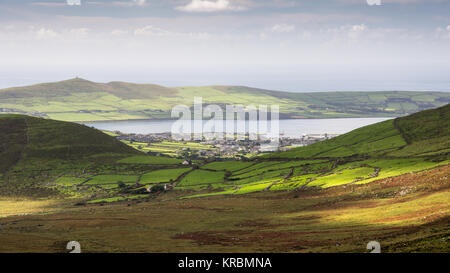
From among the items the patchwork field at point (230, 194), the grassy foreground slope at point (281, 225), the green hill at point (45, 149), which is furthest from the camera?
the green hill at point (45, 149)

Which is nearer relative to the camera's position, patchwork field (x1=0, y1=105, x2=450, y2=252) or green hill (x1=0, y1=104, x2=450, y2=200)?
patchwork field (x1=0, y1=105, x2=450, y2=252)

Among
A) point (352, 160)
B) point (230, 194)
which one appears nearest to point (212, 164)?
point (352, 160)

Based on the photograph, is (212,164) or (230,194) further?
(212,164)

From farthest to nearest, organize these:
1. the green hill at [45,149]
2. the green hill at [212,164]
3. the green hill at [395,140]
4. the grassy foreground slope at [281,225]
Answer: the green hill at [45,149], the green hill at [395,140], the green hill at [212,164], the grassy foreground slope at [281,225]

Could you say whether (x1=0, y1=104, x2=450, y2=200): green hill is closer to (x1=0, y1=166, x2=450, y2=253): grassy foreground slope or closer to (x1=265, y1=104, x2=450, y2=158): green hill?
(x1=265, y1=104, x2=450, y2=158): green hill

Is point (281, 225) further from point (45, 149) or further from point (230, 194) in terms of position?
point (45, 149)

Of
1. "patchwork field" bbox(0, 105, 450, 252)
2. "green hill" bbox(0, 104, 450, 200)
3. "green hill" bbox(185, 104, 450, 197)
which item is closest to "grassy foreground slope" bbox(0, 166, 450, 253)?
"patchwork field" bbox(0, 105, 450, 252)

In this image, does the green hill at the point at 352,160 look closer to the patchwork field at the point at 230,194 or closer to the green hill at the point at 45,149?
the patchwork field at the point at 230,194

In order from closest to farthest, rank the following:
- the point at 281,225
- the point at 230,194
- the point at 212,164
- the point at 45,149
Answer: the point at 281,225 → the point at 230,194 → the point at 212,164 → the point at 45,149

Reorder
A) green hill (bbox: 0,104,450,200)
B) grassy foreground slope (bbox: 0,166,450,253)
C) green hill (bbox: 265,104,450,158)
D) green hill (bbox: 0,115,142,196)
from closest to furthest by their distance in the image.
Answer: grassy foreground slope (bbox: 0,166,450,253) → green hill (bbox: 0,104,450,200) → green hill (bbox: 265,104,450,158) → green hill (bbox: 0,115,142,196)

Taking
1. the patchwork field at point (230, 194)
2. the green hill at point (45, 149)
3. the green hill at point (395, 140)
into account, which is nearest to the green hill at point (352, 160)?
the green hill at point (395, 140)
